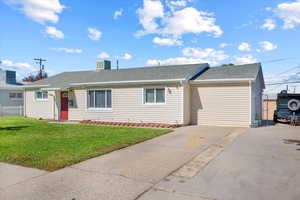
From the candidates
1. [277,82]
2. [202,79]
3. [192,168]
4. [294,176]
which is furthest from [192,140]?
[277,82]

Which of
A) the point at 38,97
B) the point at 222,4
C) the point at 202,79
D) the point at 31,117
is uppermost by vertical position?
the point at 222,4

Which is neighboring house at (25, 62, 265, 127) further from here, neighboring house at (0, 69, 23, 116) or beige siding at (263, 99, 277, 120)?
beige siding at (263, 99, 277, 120)

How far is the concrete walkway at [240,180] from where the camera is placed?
11.3ft

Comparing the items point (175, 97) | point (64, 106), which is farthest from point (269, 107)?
point (64, 106)

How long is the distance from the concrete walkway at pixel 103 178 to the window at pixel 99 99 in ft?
28.2

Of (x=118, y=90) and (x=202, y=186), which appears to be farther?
(x=118, y=90)

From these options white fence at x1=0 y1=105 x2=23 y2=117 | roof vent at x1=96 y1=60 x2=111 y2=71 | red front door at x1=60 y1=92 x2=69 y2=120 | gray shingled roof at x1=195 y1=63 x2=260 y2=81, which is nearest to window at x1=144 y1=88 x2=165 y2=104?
gray shingled roof at x1=195 y1=63 x2=260 y2=81

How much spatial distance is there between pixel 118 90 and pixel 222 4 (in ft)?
27.4

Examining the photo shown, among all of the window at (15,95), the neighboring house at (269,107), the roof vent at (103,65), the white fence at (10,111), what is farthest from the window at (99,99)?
the neighboring house at (269,107)

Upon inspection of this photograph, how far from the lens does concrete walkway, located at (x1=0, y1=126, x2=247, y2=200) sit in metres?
3.44

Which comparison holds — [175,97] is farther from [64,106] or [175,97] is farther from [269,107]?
[269,107]

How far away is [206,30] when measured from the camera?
1981 centimetres

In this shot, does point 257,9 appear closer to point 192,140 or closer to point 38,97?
point 192,140

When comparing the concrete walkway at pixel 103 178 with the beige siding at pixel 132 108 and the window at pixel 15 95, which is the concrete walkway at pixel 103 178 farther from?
the window at pixel 15 95
